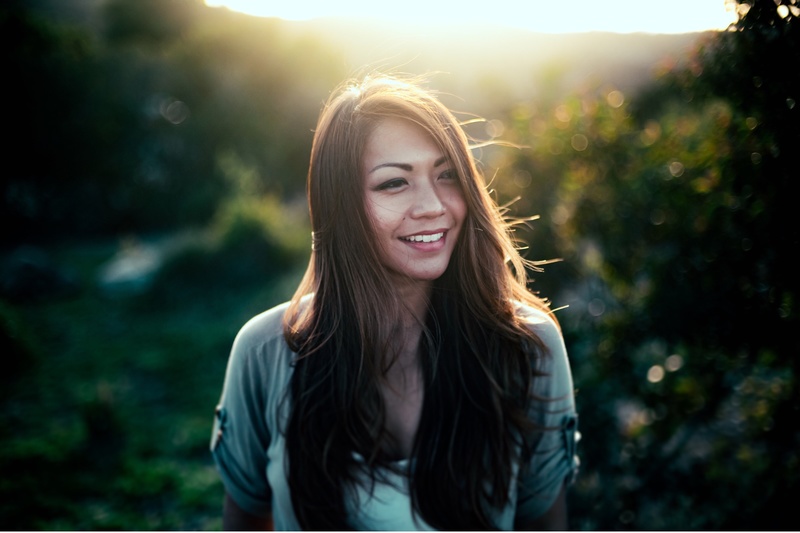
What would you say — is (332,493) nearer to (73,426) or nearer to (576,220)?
(576,220)

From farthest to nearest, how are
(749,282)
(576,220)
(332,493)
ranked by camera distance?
(576,220) → (749,282) → (332,493)

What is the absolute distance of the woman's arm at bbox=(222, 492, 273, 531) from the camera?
6.56ft

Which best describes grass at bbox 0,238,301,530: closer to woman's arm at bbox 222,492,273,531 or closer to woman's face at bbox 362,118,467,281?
woman's arm at bbox 222,492,273,531

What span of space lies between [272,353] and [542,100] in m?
2.97

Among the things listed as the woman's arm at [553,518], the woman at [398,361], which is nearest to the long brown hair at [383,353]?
the woman at [398,361]

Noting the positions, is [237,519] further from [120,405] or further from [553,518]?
[120,405]

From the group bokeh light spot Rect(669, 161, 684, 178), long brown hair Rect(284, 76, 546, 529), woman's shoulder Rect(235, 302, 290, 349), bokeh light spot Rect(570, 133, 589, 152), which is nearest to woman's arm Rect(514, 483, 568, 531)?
long brown hair Rect(284, 76, 546, 529)

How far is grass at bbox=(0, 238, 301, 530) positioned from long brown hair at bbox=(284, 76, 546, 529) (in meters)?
2.76

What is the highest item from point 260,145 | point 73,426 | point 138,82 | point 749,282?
point 138,82

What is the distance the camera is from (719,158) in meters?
2.03

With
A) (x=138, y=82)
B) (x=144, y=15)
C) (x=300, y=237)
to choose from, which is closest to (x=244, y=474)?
(x=300, y=237)

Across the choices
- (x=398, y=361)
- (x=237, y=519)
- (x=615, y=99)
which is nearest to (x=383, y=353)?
(x=398, y=361)

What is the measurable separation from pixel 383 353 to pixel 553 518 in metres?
0.97

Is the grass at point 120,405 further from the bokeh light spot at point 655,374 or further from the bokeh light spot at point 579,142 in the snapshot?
the bokeh light spot at point 579,142
